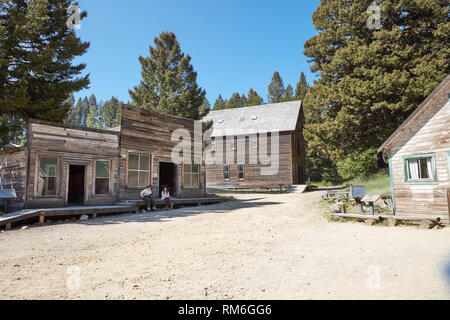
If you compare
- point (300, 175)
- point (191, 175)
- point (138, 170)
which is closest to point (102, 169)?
point (138, 170)

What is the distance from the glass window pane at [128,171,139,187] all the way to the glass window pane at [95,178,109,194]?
4.53 feet

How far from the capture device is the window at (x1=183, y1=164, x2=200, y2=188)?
19.8 metres

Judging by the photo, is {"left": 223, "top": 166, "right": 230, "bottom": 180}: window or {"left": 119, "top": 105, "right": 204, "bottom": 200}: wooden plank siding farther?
{"left": 223, "top": 166, "right": 230, "bottom": 180}: window

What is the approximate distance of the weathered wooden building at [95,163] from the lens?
1309 centimetres

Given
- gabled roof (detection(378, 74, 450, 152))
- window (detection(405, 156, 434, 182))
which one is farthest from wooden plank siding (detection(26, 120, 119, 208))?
window (detection(405, 156, 434, 182))

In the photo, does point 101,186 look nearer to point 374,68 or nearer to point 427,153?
point 427,153

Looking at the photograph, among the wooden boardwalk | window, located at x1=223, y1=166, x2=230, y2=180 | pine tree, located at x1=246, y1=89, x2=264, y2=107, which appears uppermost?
pine tree, located at x1=246, y1=89, x2=264, y2=107

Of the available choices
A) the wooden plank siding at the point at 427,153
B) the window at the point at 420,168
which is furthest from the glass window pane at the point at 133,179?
the window at the point at 420,168

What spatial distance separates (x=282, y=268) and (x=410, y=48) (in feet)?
70.2

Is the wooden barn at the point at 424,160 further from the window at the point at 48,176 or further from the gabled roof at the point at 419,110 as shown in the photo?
the window at the point at 48,176

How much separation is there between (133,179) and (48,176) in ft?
14.6

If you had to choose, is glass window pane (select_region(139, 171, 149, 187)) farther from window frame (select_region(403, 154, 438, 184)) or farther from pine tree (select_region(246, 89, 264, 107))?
pine tree (select_region(246, 89, 264, 107))

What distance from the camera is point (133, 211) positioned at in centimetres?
1530
